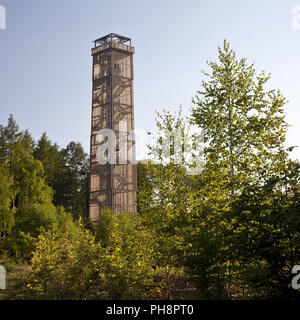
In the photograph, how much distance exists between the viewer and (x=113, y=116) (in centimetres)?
4034

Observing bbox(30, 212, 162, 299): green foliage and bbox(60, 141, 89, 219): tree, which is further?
bbox(60, 141, 89, 219): tree

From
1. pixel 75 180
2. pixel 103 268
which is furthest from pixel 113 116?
pixel 103 268

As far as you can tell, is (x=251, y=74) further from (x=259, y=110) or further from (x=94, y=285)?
(x=94, y=285)

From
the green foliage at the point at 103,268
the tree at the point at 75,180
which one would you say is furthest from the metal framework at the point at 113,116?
the green foliage at the point at 103,268

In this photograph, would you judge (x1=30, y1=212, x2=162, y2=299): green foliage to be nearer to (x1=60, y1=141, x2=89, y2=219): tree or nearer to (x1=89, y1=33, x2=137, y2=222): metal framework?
→ (x1=89, y1=33, x2=137, y2=222): metal framework

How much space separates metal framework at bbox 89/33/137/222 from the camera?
129ft

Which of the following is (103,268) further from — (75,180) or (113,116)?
(75,180)

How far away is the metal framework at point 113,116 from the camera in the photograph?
129 ft

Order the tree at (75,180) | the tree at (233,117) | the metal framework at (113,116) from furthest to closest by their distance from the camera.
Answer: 1. the tree at (75,180)
2. the metal framework at (113,116)
3. the tree at (233,117)

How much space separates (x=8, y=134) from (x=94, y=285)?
35.7m

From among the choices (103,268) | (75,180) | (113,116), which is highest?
(113,116)

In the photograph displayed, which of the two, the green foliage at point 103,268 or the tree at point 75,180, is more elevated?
the tree at point 75,180

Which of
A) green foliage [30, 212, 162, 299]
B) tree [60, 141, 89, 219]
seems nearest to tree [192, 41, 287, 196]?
green foliage [30, 212, 162, 299]

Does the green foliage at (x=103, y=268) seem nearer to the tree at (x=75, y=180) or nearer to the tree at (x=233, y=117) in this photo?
the tree at (x=233, y=117)
